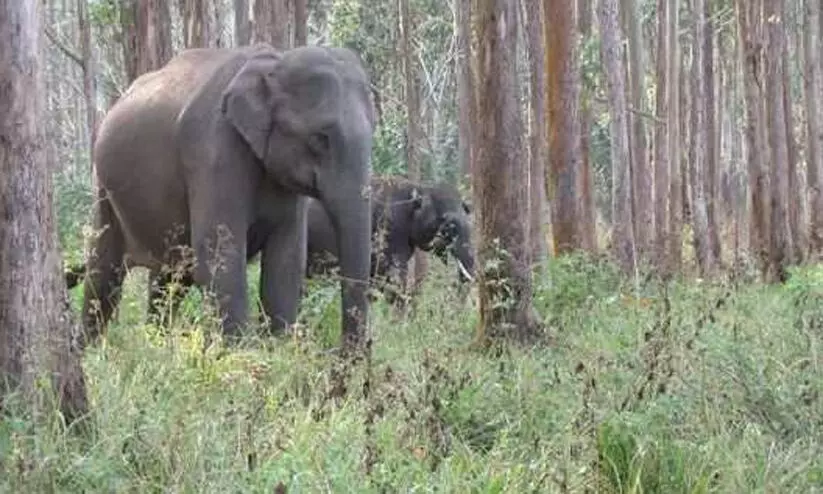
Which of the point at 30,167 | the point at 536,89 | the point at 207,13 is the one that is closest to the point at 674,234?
the point at 536,89

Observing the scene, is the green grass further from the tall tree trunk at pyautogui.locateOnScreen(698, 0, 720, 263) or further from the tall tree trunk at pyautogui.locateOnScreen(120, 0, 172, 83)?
the tall tree trunk at pyautogui.locateOnScreen(698, 0, 720, 263)

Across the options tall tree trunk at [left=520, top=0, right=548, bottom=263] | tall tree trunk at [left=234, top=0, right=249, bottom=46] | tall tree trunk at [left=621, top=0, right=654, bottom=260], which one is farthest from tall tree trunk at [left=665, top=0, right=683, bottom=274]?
tall tree trunk at [left=520, top=0, right=548, bottom=263]

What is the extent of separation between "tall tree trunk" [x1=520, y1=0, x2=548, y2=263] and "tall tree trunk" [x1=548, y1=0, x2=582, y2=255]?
5.7 inches

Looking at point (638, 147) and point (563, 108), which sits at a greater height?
point (563, 108)

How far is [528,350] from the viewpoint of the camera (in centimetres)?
792

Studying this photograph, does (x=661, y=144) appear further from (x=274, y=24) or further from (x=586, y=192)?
(x=274, y=24)

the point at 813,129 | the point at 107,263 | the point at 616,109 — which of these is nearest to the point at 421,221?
the point at 616,109

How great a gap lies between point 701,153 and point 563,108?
9026 mm

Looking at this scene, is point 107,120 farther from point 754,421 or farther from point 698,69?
point 698,69

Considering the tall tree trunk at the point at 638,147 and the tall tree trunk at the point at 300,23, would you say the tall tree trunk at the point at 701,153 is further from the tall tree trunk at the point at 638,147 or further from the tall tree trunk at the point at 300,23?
the tall tree trunk at the point at 300,23

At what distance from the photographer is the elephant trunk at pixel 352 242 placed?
807 cm

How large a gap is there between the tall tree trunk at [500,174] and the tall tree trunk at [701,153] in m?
8.34

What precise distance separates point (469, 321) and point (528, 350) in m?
0.99

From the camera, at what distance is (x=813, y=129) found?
71.7 ft
